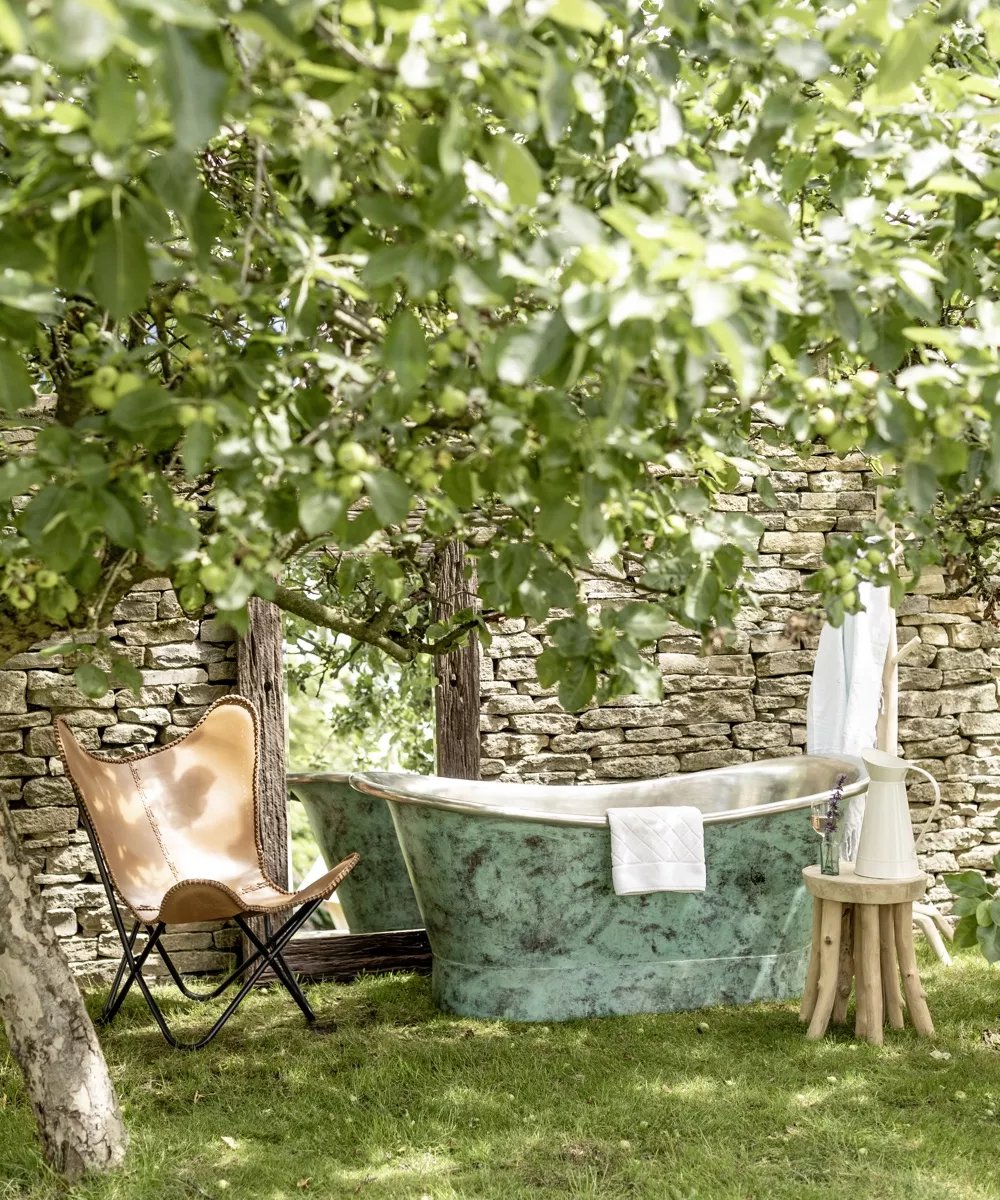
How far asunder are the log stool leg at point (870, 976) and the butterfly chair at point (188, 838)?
139 centimetres

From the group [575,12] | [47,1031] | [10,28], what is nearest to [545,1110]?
[47,1031]

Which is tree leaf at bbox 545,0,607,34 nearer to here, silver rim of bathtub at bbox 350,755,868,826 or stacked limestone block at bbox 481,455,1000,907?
silver rim of bathtub at bbox 350,755,868,826

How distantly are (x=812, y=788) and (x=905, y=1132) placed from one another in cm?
134

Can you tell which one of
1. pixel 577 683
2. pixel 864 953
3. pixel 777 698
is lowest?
pixel 864 953

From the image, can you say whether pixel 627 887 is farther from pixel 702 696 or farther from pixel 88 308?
pixel 88 308

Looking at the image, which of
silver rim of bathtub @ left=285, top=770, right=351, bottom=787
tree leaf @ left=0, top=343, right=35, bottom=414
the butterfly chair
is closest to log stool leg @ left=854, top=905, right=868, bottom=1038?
the butterfly chair

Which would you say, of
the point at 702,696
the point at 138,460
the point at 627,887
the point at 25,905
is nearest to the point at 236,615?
the point at 138,460

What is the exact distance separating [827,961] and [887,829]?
1.28ft

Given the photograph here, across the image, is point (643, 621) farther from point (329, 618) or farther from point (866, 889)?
point (866, 889)

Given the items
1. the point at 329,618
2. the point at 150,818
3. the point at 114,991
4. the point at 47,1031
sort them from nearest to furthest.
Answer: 1. the point at 47,1031
2. the point at 329,618
3. the point at 114,991
4. the point at 150,818

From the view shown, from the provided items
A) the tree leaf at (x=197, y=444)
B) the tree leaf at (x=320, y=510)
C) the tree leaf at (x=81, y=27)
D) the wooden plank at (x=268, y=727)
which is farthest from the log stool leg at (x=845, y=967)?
the tree leaf at (x=81, y=27)

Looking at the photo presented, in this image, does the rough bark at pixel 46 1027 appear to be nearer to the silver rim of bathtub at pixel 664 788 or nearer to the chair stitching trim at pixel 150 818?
the chair stitching trim at pixel 150 818

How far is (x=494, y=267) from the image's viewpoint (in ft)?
3.84

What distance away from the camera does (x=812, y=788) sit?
391 centimetres
